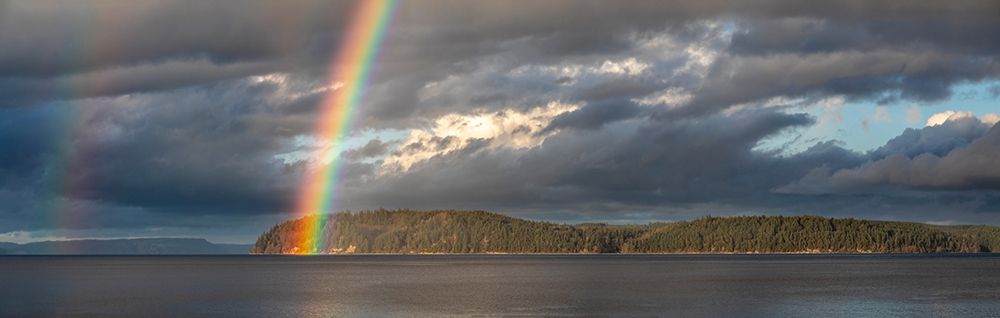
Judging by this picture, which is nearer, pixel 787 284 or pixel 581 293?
pixel 581 293

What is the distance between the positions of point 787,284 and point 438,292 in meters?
50.8

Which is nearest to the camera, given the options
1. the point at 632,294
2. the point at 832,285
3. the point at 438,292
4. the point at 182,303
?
the point at 182,303

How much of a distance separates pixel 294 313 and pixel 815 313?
152ft

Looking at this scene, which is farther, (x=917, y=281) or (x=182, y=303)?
(x=917, y=281)

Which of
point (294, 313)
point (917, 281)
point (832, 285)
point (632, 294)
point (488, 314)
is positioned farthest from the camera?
point (917, 281)

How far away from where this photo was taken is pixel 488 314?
3489 inches

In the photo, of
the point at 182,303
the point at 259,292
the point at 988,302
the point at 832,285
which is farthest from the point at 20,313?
the point at 832,285

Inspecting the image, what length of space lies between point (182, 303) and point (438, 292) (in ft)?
104

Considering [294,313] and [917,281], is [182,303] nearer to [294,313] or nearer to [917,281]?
[294,313]

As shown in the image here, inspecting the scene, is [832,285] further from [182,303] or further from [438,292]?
[182,303]

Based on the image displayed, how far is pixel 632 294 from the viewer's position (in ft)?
389

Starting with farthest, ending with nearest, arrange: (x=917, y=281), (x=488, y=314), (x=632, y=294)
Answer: (x=917, y=281) → (x=632, y=294) → (x=488, y=314)

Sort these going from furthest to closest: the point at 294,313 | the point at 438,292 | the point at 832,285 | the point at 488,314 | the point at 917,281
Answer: the point at 917,281 → the point at 832,285 → the point at 438,292 → the point at 294,313 → the point at 488,314

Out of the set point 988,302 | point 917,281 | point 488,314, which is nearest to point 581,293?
point 488,314
